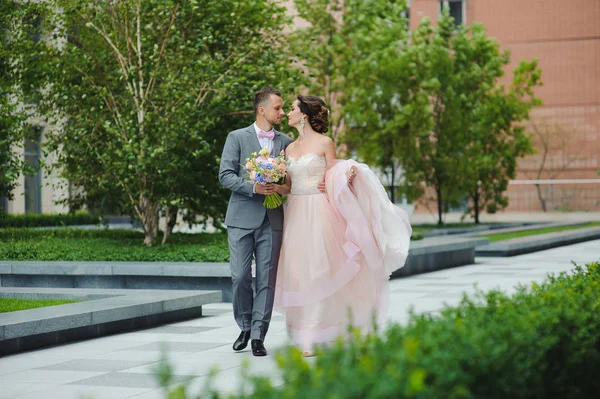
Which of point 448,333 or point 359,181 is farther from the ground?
Result: point 359,181

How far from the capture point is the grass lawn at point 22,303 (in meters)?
10.3

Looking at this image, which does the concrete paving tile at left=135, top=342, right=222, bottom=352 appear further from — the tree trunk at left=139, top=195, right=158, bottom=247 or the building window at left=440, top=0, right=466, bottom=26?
the building window at left=440, top=0, right=466, bottom=26

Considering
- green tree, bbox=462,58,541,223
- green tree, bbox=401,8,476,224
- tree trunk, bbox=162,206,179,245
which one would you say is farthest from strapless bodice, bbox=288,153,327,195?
green tree, bbox=462,58,541,223

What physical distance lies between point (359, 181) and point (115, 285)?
577 centimetres

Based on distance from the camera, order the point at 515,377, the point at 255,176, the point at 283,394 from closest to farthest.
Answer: the point at 283,394 → the point at 515,377 → the point at 255,176

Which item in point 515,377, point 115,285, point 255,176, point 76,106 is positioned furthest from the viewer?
point 76,106

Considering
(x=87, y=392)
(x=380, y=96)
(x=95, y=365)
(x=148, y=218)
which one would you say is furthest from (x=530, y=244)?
(x=87, y=392)

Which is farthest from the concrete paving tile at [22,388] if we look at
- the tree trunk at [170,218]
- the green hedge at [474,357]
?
the tree trunk at [170,218]

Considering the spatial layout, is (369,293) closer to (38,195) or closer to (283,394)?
(283,394)

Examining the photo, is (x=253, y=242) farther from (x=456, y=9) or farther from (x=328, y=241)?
(x=456, y=9)

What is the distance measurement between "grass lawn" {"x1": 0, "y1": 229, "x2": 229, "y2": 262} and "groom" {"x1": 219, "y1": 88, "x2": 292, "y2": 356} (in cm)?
557

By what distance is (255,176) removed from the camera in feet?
26.1

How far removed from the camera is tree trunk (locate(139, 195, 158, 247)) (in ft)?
55.7

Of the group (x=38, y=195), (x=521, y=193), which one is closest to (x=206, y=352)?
(x=38, y=195)
